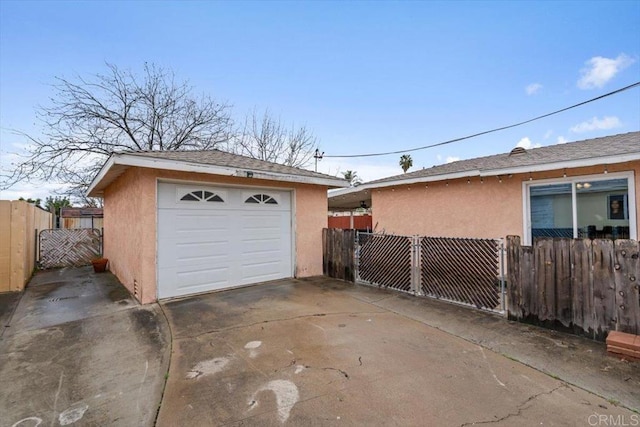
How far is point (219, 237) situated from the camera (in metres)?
6.86

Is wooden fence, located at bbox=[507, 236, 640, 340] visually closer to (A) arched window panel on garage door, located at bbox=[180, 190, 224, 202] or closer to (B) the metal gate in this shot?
(B) the metal gate

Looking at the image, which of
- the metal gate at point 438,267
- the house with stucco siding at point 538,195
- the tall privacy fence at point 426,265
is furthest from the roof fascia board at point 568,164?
the tall privacy fence at point 426,265

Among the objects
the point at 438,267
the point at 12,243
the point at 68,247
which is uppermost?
the point at 12,243

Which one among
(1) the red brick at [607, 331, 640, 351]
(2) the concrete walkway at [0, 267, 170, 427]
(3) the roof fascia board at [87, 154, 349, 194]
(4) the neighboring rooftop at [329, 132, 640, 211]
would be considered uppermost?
(4) the neighboring rooftop at [329, 132, 640, 211]

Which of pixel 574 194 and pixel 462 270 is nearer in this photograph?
pixel 462 270

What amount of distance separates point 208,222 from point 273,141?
16146 millimetres

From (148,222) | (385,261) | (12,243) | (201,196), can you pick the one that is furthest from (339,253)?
(12,243)

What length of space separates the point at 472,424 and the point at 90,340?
4906 millimetres

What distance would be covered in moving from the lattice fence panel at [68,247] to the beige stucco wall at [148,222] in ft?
9.03

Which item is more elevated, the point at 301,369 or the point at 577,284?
the point at 577,284

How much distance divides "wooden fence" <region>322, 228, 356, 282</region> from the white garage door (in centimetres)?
115

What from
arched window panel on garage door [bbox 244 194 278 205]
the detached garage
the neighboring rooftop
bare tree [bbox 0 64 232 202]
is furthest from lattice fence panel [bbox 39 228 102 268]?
the neighboring rooftop

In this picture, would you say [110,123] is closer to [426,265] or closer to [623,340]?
[426,265]

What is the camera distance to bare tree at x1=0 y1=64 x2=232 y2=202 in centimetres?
1354
